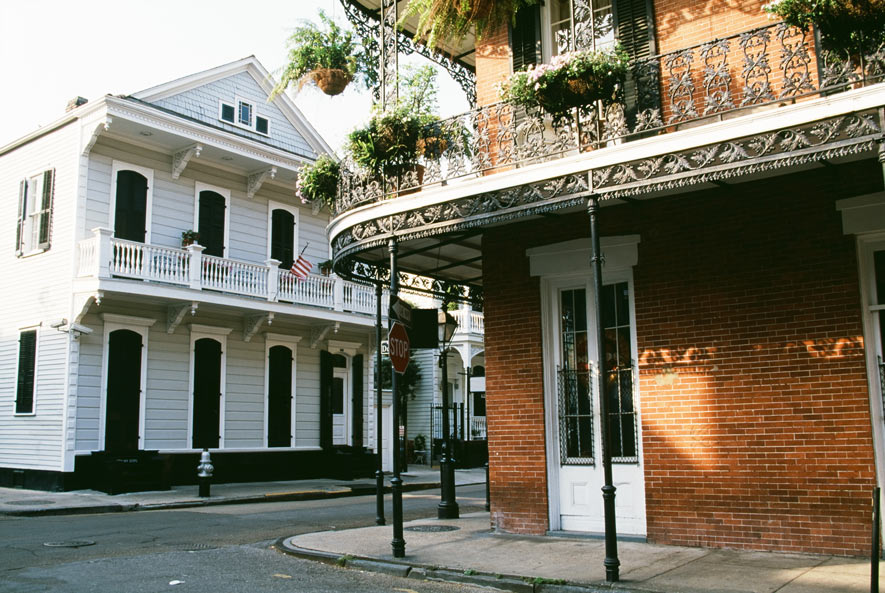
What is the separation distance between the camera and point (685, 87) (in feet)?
24.5

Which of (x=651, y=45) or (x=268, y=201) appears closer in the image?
(x=651, y=45)

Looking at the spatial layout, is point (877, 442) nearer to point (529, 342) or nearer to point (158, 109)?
point (529, 342)

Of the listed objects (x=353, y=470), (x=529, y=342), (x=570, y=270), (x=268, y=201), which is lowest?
(x=353, y=470)

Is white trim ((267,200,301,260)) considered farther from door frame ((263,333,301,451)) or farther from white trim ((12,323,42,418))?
white trim ((12,323,42,418))

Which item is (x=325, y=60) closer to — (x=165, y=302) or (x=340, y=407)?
(x=165, y=302)

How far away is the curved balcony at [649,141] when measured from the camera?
641cm

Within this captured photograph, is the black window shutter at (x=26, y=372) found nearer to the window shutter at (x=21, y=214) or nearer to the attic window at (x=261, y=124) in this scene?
the window shutter at (x=21, y=214)

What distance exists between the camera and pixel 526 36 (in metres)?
9.97

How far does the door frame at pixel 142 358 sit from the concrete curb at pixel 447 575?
966 cm

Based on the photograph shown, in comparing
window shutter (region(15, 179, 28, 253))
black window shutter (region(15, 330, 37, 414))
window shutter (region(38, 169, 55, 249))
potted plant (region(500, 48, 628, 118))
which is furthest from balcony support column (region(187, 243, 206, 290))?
potted plant (region(500, 48, 628, 118))

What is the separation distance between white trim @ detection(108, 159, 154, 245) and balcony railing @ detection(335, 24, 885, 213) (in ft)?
31.5

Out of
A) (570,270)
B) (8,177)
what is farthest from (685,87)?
(8,177)

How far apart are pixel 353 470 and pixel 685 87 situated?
50.7ft

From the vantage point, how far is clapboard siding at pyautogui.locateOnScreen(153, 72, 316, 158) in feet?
64.9
